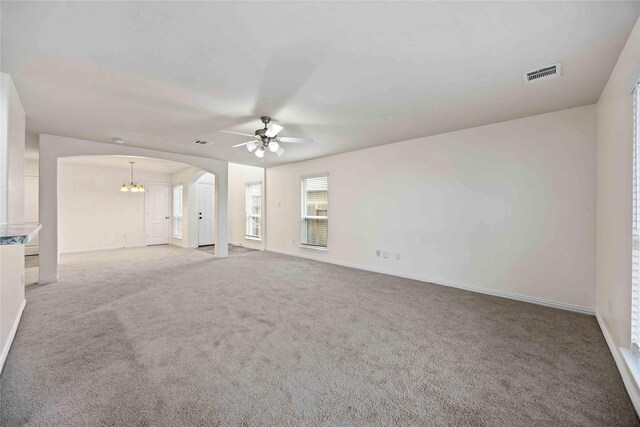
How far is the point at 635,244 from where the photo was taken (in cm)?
190

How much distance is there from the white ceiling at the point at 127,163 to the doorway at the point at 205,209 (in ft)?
2.54

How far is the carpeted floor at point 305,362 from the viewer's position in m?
1.63

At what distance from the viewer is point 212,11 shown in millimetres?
1706

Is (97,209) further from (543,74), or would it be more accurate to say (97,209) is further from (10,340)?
(543,74)

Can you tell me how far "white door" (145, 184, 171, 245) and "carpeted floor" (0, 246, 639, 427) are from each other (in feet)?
17.2

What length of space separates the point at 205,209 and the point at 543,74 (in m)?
8.80

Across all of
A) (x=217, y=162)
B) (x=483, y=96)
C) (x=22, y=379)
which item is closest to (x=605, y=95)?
(x=483, y=96)

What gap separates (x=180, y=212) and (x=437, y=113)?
8715 mm

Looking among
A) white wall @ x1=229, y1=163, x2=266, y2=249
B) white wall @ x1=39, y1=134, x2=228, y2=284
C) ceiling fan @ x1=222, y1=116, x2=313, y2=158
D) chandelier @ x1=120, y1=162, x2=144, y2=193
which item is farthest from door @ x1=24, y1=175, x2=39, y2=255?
ceiling fan @ x1=222, y1=116, x2=313, y2=158

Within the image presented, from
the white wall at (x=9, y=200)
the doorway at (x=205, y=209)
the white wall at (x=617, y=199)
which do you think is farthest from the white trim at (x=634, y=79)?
the doorway at (x=205, y=209)

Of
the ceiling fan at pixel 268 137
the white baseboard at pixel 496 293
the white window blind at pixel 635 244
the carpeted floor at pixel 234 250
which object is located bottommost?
the white baseboard at pixel 496 293

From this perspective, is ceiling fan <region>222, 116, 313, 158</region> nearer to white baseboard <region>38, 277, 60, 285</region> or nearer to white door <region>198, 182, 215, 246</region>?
white baseboard <region>38, 277, 60, 285</region>

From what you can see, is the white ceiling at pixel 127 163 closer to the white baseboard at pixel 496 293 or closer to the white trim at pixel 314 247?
the white trim at pixel 314 247

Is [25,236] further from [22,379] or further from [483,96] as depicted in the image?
[483,96]
